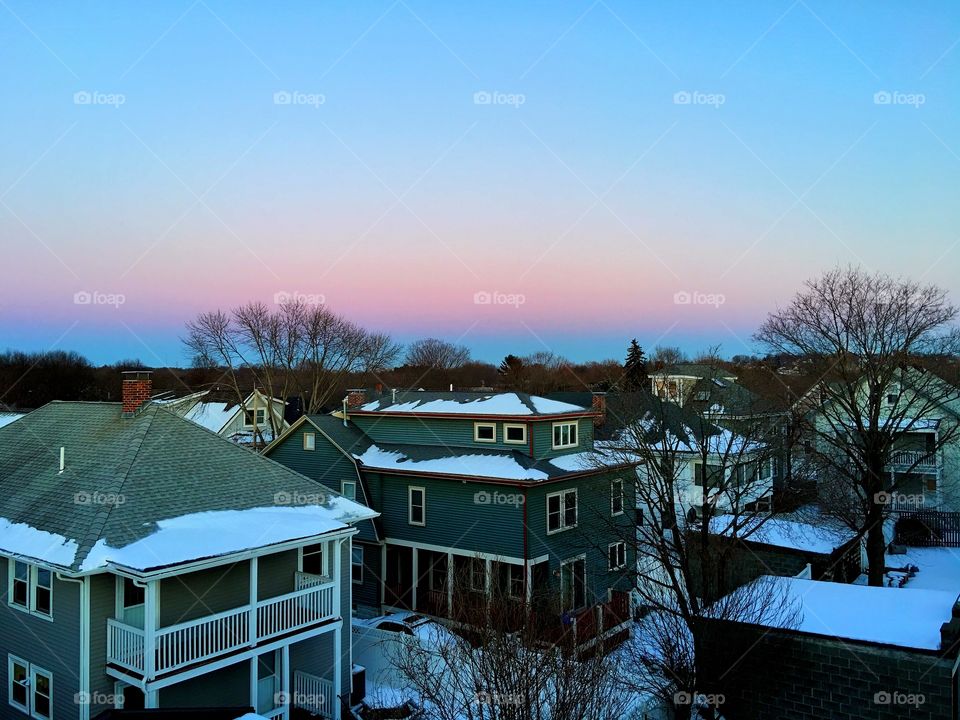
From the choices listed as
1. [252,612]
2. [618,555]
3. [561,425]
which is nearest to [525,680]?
[252,612]

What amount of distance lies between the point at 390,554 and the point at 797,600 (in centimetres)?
1525

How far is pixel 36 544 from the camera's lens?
1434cm

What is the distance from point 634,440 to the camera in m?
22.4

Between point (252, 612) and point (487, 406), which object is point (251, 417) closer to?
point (487, 406)

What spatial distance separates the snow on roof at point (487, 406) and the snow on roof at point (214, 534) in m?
8.69

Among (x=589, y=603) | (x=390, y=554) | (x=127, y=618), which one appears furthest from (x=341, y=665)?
(x=589, y=603)

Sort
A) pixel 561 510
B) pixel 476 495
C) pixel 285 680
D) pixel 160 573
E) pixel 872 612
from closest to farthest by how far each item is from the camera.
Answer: pixel 160 573, pixel 872 612, pixel 285 680, pixel 476 495, pixel 561 510

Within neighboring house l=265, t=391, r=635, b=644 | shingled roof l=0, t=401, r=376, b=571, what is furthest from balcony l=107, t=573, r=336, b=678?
neighboring house l=265, t=391, r=635, b=644

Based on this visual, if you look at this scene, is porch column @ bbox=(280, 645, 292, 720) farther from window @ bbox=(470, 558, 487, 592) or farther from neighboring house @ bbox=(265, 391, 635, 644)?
neighboring house @ bbox=(265, 391, 635, 644)

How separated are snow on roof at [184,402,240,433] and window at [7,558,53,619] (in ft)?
131

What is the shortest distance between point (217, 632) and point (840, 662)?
12493 mm

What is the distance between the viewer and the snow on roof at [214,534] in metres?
13.4

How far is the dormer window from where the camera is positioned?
2548 centimetres

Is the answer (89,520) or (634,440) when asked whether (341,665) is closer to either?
(89,520)
